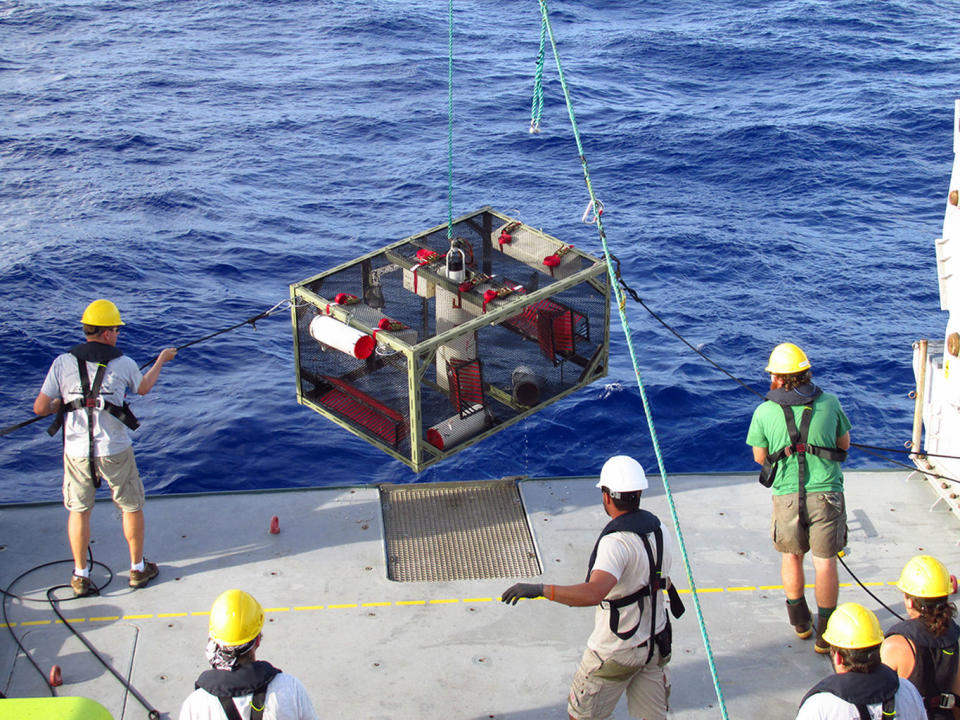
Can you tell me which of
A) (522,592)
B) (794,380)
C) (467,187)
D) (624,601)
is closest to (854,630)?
(624,601)

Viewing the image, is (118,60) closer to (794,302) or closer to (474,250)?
(794,302)

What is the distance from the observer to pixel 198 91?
86.7ft

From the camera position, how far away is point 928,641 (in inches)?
194

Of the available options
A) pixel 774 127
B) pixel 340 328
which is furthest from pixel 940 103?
pixel 340 328

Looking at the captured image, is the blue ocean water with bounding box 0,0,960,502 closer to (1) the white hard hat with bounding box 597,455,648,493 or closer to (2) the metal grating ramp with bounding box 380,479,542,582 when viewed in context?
(2) the metal grating ramp with bounding box 380,479,542,582

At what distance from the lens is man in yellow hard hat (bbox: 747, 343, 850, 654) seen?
254 inches

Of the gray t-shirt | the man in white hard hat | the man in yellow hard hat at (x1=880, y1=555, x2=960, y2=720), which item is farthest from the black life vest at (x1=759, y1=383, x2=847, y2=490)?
the gray t-shirt

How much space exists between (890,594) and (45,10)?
3180 cm

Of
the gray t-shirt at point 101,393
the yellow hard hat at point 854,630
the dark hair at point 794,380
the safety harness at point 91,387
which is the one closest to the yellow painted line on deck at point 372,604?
the gray t-shirt at point 101,393

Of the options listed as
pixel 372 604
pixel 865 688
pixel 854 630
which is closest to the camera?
pixel 865 688

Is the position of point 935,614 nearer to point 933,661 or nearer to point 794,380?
point 933,661

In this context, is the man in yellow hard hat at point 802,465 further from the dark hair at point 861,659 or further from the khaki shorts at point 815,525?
the dark hair at point 861,659

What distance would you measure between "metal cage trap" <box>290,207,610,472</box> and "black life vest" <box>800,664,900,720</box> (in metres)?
3.95

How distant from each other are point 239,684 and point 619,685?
7.24 feet
